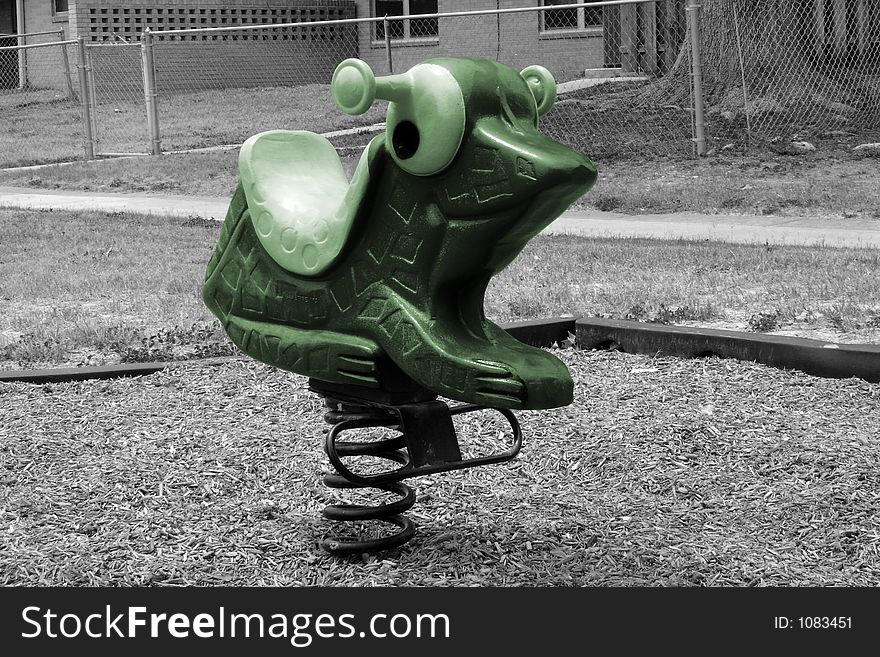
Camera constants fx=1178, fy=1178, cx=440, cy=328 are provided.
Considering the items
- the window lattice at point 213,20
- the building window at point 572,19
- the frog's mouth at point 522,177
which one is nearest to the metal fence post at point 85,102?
the window lattice at point 213,20

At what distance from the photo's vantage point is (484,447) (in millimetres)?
4133

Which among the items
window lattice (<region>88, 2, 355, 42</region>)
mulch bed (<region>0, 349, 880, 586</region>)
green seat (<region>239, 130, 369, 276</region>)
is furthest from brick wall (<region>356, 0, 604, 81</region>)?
green seat (<region>239, 130, 369, 276</region>)

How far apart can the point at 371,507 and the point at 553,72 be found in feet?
67.0

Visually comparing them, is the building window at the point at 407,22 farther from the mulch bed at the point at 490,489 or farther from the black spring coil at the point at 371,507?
the black spring coil at the point at 371,507

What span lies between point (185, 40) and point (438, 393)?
25.1m

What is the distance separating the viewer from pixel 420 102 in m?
2.57

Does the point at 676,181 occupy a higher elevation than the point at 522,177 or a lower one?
lower

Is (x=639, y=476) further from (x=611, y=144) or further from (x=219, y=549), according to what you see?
(x=611, y=144)

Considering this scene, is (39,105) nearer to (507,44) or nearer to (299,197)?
(507,44)

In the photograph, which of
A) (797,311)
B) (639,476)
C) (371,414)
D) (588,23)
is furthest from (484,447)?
(588,23)

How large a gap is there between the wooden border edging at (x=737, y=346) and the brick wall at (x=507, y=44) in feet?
57.3

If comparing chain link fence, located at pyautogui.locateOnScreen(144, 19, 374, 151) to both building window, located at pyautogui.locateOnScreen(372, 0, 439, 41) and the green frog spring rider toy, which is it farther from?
the green frog spring rider toy

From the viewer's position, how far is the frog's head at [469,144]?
8.09ft

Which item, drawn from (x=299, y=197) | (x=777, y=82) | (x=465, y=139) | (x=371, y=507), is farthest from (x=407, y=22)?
(x=465, y=139)
